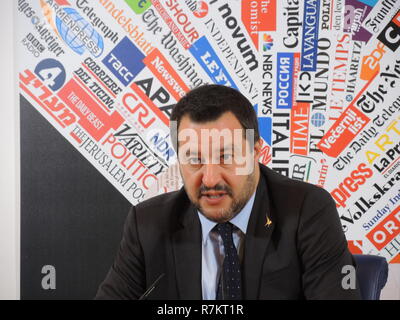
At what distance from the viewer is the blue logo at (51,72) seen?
2.26 metres

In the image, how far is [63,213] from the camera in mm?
2303

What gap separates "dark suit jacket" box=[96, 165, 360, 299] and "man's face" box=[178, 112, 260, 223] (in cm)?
12

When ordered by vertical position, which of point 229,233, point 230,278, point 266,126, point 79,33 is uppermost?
point 79,33

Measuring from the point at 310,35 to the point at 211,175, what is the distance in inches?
54.8

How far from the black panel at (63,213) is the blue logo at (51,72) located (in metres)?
0.17

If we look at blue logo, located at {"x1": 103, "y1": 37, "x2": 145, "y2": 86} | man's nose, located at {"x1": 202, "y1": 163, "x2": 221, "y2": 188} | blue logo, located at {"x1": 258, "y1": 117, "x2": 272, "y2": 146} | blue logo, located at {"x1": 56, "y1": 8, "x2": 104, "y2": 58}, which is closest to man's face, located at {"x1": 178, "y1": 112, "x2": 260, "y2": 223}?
man's nose, located at {"x1": 202, "y1": 163, "x2": 221, "y2": 188}

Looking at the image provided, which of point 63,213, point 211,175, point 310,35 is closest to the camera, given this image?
point 211,175

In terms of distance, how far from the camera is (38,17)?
7.39ft

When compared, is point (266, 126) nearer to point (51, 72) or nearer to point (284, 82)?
point (284, 82)

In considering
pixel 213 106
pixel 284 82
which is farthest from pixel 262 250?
pixel 284 82

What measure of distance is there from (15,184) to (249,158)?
161 cm

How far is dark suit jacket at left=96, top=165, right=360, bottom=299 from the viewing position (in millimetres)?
1145

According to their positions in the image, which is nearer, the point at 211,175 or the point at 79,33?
the point at 211,175

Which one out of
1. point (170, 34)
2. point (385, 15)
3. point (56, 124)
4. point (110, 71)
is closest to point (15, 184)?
point (56, 124)
